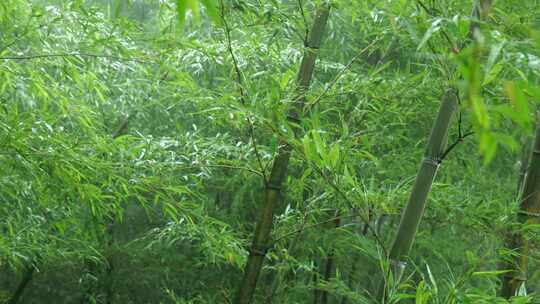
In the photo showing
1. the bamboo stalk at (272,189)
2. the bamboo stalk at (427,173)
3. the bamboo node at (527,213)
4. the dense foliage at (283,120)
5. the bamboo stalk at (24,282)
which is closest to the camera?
the dense foliage at (283,120)

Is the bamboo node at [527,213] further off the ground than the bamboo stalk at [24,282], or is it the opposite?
the bamboo node at [527,213]

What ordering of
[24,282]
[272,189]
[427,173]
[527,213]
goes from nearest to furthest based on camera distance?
[427,173] → [527,213] → [272,189] → [24,282]

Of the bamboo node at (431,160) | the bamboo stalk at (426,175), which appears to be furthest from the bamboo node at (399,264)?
the bamboo node at (431,160)

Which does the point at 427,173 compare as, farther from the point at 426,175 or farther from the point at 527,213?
the point at 527,213

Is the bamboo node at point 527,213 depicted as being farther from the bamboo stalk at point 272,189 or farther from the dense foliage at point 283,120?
the bamboo stalk at point 272,189

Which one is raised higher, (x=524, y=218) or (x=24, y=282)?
(x=524, y=218)

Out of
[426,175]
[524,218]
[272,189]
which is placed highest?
[426,175]

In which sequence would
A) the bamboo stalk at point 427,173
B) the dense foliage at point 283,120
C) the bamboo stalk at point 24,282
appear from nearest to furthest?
the dense foliage at point 283,120, the bamboo stalk at point 427,173, the bamboo stalk at point 24,282

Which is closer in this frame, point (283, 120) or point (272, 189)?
point (283, 120)

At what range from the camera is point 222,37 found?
9.11 feet

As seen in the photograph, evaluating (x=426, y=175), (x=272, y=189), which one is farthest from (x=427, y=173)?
(x=272, y=189)

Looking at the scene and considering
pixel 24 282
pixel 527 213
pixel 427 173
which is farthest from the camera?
pixel 24 282

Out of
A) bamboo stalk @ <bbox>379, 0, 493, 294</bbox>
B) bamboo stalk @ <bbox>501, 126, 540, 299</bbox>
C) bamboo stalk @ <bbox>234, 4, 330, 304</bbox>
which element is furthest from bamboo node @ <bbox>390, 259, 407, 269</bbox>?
bamboo stalk @ <bbox>234, 4, 330, 304</bbox>

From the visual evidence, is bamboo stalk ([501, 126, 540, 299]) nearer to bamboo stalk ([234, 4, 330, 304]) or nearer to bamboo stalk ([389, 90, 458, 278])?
bamboo stalk ([389, 90, 458, 278])
